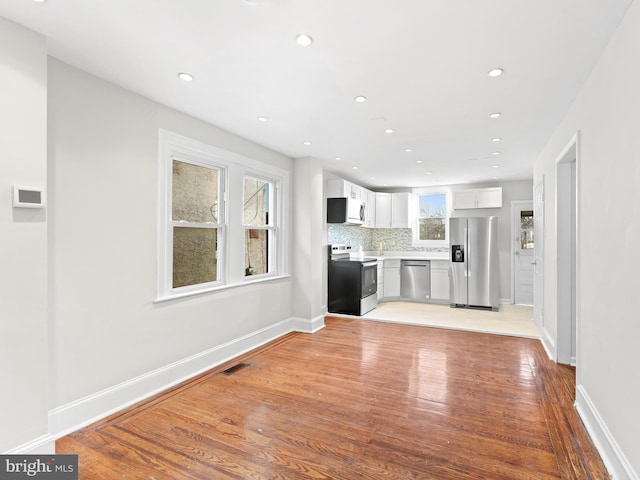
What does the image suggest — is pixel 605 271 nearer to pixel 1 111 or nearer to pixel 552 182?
pixel 552 182

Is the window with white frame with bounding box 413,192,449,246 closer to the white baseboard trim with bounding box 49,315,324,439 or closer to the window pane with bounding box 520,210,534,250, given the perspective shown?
the window pane with bounding box 520,210,534,250

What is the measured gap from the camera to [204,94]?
2.74 meters

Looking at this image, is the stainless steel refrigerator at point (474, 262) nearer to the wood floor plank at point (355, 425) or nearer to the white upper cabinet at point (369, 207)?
the white upper cabinet at point (369, 207)

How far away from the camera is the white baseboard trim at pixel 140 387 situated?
2.25m

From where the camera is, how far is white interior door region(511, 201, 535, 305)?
258 inches

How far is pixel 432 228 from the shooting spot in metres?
7.44

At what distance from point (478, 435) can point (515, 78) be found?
2488 mm

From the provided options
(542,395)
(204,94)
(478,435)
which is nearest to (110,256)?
(204,94)

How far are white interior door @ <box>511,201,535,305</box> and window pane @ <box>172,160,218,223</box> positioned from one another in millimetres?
5802

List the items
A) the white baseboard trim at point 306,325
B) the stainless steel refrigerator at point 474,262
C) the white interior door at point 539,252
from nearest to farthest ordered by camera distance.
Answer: the white interior door at point 539,252
the white baseboard trim at point 306,325
the stainless steel refrigerator at point 474,262

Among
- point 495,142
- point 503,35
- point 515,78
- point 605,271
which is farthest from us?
point 495,142

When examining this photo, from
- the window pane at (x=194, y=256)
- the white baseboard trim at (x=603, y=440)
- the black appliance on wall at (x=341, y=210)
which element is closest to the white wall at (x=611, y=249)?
the white baseboard trim at (x=603, y=440)

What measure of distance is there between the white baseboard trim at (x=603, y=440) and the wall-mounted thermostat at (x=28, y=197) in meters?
3.37

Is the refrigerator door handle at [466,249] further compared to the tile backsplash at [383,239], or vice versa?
the tile backsplash at [383,239]
